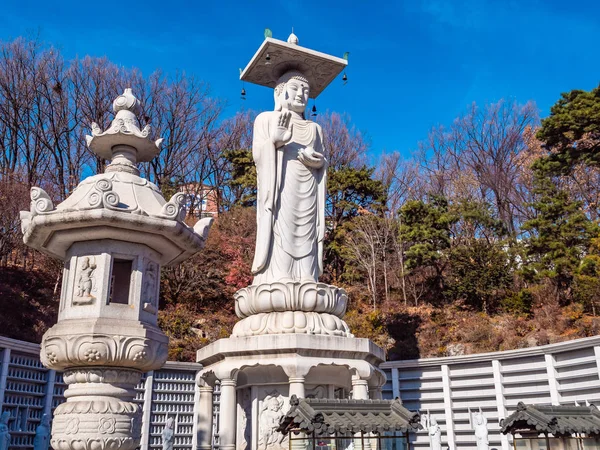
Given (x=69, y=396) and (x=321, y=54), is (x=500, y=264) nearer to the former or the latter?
(x=321, y=54)

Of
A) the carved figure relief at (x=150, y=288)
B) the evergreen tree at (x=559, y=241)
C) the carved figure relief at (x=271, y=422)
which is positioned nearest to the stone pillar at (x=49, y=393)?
the carved figure relief at (x=271, y=422)

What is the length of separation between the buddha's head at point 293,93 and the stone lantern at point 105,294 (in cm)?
491

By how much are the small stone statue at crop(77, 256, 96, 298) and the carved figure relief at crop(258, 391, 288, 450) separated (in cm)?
381

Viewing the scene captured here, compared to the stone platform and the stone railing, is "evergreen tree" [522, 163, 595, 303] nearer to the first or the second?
the stone railing

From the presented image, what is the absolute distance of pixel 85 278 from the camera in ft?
18.7

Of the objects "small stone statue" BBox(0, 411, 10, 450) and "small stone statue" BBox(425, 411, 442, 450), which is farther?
"small stone statue" BBox(425, 411, 442, 450)

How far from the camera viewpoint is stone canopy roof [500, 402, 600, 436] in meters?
6.35

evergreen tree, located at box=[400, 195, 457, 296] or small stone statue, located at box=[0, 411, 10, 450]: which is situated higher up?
evergreen tree, located at box=[400, 195, 457, 296]

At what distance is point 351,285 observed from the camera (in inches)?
770

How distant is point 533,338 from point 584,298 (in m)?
2.01

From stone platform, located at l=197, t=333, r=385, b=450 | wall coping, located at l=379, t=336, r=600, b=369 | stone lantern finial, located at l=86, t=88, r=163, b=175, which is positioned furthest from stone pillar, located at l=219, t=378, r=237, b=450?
wall coping, located at l=379, t=336, r=600, b=369

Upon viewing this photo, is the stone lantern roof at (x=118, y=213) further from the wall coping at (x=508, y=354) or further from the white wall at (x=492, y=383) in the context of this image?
the white wall at (x=492, y=383)

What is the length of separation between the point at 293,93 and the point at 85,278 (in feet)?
20.5

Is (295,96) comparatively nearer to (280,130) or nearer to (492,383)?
(280,130)
